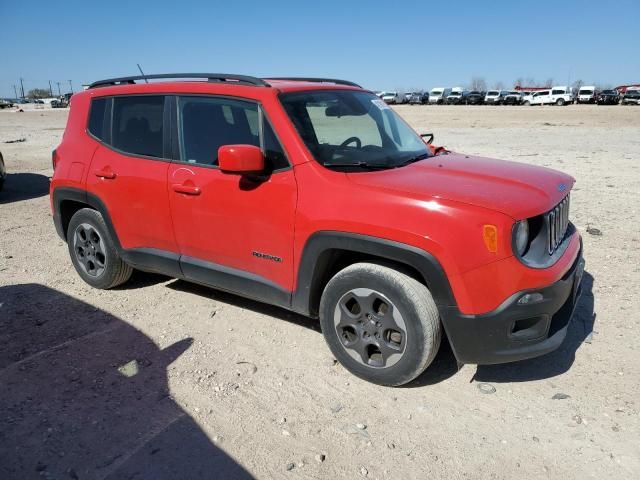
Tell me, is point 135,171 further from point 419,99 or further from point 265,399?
point 419,99

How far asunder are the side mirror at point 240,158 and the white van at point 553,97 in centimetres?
6106

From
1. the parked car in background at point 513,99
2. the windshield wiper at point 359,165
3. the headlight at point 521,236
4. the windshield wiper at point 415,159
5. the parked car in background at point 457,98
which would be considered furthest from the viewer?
the parked car in background at point 457,98

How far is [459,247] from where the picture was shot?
9.50 feet

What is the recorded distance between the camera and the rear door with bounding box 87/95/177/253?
423 centimetres

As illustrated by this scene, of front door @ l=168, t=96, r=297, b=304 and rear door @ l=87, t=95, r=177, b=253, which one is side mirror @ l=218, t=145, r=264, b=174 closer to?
front door @ l=168, t=96, r=297, b=304

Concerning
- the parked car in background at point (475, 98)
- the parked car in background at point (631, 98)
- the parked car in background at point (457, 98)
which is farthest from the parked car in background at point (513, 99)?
the parked car in background at point (631, 98)

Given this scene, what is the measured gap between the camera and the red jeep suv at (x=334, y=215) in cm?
297

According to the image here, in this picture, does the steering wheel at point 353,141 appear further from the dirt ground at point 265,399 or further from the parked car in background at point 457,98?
the parked car in background at point 457,98

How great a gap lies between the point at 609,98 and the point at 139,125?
57752mm

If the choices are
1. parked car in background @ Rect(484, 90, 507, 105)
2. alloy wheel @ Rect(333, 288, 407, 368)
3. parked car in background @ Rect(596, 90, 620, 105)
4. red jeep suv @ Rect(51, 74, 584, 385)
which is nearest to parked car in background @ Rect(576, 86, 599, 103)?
parked car in background @ Rect(596, 90, 620, 105)

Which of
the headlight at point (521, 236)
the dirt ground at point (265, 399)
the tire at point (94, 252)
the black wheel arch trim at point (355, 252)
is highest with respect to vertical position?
the headlight at point (521, 236)

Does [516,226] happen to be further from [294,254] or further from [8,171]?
[8,171]

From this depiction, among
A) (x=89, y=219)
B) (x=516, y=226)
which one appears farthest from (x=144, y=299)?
(x=516, y=226)

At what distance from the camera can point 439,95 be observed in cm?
6950
